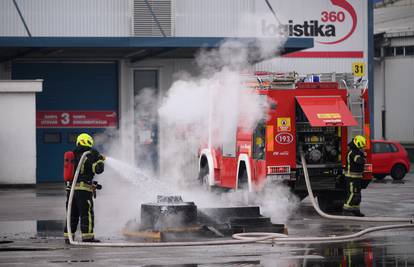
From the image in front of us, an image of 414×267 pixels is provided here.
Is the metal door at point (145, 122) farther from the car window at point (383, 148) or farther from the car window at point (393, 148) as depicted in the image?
the car window at point (393, 148)

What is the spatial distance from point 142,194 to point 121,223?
6205mm

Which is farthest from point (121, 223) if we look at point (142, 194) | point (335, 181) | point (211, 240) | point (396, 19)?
point (396, 19)

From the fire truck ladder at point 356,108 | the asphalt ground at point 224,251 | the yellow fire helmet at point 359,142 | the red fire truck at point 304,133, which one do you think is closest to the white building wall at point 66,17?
the red fire truck at point 304,133

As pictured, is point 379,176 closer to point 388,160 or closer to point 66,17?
point 388,160

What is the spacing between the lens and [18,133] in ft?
95.5

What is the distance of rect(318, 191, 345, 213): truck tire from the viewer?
66.0ft

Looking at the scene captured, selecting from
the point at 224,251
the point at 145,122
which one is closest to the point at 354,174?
the point at 224,251

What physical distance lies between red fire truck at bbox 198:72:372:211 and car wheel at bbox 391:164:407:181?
1303 centimetres

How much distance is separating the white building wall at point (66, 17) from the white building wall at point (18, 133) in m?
3.83

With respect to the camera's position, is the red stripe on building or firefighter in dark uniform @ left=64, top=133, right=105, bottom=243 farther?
the red stripe on building

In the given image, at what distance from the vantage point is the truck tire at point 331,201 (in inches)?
792

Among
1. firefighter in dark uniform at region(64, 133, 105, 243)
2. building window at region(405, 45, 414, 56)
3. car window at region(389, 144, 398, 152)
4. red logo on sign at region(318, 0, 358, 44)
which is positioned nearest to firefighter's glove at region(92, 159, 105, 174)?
firefighter in dark uniform at region(64, 133, 105, 243)

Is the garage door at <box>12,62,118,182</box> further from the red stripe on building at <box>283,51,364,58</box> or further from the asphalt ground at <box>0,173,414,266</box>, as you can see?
the asphalt ground at <box>0,173,414,266</box>

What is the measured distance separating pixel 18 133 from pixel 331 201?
1203 cm
